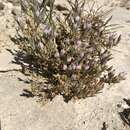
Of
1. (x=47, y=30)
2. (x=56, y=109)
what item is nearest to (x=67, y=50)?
(x=47, y=30)

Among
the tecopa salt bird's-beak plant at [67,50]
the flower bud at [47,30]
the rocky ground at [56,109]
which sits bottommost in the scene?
the rocky ground at [56,109]

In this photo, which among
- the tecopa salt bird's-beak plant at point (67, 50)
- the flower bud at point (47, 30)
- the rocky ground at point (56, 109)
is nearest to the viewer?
the rocky ground at point (56, 109)

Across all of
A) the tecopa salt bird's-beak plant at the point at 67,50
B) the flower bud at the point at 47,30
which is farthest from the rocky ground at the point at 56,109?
the flower bud at the point at 47,30

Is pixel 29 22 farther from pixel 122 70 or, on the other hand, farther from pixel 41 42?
pixel 122 70

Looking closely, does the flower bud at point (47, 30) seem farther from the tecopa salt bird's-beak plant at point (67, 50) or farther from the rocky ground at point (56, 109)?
the rocky ground at point (56, 109)

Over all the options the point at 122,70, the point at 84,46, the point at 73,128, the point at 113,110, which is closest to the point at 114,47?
the point at 122,70

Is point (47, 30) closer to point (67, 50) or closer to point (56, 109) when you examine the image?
point (67, 50)

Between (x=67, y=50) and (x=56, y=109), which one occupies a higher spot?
(x=67, y=50)

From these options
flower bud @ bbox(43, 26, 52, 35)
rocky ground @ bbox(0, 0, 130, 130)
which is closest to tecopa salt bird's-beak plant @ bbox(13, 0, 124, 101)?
flower bud @ bbox(43, 26, 52, 35)
